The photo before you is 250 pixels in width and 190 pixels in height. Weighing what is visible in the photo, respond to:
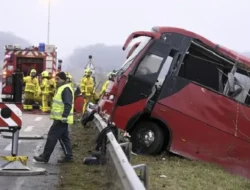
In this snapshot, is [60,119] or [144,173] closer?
[144,173]

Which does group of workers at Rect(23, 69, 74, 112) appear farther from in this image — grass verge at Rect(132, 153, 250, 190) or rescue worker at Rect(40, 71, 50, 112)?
grass verge at Rect(132, 153, 250, 190)

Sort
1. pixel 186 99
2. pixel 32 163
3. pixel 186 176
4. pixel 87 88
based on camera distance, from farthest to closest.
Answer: pixel 87 88
pixel 186 99
pixel 32 163
pixel 186 176

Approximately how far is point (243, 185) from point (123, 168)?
3.78 meters

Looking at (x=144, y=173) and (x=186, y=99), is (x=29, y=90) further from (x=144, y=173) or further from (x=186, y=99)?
(x=144, y=173)

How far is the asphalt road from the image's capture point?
7426 millimetres

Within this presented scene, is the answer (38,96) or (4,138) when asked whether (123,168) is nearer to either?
(4,138)

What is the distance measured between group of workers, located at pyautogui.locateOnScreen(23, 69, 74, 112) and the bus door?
390 inches

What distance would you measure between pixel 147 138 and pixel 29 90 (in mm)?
10652

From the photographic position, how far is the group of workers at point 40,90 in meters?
19.8

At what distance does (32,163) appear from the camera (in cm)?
918

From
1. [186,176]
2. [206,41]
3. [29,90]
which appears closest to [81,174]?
[186,176]

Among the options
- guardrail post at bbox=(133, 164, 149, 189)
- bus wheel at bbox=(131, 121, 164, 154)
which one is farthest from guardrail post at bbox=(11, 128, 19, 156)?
guardrail post at bbox=(133, 164, 149, 189)

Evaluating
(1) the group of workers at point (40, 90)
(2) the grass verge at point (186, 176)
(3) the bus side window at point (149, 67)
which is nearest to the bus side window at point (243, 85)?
(2) the grass verge at point (186, 176)

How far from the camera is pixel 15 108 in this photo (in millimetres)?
8312
